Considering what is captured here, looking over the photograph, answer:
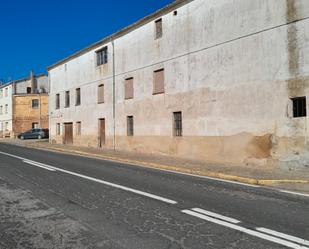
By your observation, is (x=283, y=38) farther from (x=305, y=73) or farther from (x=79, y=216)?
(x=79, y=216)

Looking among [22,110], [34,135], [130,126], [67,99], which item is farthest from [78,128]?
[22,110]

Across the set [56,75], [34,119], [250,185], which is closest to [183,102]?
[250,185]

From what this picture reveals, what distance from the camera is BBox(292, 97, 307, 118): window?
1286cm

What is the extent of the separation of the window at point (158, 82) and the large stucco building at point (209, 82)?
6 cm

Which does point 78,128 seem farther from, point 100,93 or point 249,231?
point 249,231

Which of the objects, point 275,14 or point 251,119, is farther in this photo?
point 251,119

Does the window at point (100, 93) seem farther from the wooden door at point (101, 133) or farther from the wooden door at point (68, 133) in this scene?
the wooden door at point (68, 133)

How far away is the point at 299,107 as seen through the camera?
13.0m

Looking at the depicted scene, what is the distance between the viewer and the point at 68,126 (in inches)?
1273

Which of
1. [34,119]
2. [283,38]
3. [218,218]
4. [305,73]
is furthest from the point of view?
[34,119]

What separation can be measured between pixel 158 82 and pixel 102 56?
26.1ft

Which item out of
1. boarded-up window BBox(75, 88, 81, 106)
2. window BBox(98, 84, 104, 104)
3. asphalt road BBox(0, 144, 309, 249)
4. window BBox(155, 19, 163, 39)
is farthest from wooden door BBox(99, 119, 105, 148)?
asphalt road BBox(0, 144, 309, 249)

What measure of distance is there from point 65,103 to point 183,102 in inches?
686

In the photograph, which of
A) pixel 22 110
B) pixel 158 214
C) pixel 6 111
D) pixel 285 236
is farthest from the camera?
pixel 6 111
